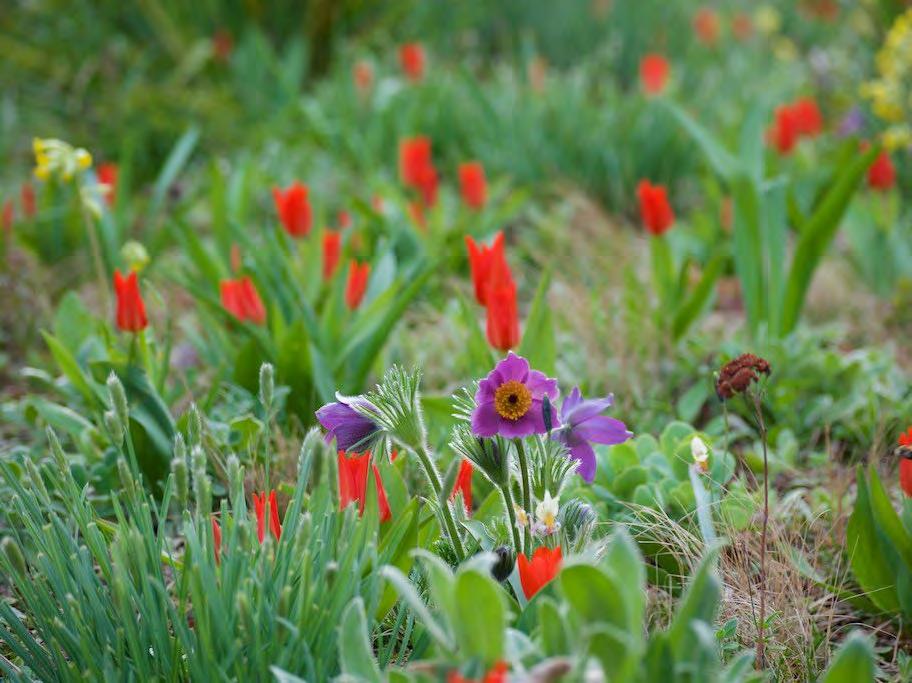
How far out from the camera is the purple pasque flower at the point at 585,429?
1516 mm

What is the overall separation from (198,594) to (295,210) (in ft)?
5.43

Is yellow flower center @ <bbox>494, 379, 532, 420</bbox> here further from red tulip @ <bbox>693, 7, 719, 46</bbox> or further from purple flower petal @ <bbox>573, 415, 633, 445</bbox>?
red tulip @ <bbox>693, 7, 719, 46</bbox>

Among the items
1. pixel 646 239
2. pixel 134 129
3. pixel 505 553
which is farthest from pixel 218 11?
pixel 505 553

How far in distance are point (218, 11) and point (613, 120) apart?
2729 mm

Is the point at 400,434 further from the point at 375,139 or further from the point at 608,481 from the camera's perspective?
the point at 375,139

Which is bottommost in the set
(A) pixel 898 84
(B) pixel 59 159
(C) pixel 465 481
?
(C) pixel 465 481

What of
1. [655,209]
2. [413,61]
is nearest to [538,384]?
[655,209]

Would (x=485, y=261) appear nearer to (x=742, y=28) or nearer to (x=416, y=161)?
(x=416, y=161)

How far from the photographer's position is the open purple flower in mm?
1479

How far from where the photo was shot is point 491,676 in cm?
100

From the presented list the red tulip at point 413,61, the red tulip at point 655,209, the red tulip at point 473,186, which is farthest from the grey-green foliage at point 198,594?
the red tulip at point 413,61

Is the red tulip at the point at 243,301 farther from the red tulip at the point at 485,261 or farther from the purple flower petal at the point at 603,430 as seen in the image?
the purple flower petal at the point at 603,430

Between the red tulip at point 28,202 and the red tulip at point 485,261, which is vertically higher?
the red tulip at point 485,261

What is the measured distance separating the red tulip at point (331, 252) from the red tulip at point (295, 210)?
75mm
